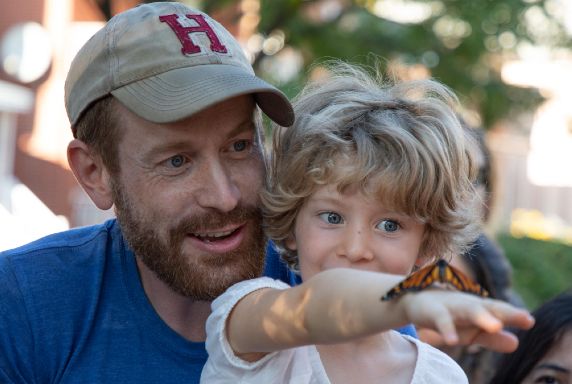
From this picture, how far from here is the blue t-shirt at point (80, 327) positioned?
2.92m

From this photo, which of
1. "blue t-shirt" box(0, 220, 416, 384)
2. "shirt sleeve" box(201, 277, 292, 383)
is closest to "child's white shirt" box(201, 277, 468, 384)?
"shirt sleeve" box(201, 277, 292, 383)

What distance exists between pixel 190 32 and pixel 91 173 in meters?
0.59

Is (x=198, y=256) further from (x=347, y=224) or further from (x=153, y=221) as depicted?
(x=347, y=224)

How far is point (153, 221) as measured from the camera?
9.77 ft

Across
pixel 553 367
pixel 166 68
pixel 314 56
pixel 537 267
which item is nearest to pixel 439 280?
pixel 166 68

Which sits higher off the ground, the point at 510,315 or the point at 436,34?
the point at 510,315

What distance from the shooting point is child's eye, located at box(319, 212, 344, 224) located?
8.79ft

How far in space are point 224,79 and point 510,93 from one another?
8.78 meters

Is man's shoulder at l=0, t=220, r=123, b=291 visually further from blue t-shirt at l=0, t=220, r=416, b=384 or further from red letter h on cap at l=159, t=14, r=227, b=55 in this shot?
red letter h on cap at l=159, t=14, r=227, b=55

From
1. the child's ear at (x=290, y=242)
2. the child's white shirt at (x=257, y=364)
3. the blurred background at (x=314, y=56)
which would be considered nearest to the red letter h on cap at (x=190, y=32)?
the child's ear at (x=290, y=242)

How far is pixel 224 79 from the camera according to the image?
2979mm

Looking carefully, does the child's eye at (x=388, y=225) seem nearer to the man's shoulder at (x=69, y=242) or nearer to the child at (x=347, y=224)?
the child at (x=347, y=224)

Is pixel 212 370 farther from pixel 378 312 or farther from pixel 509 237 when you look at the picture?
pixel 509 237

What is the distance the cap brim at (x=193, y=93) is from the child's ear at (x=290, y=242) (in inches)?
13.0
